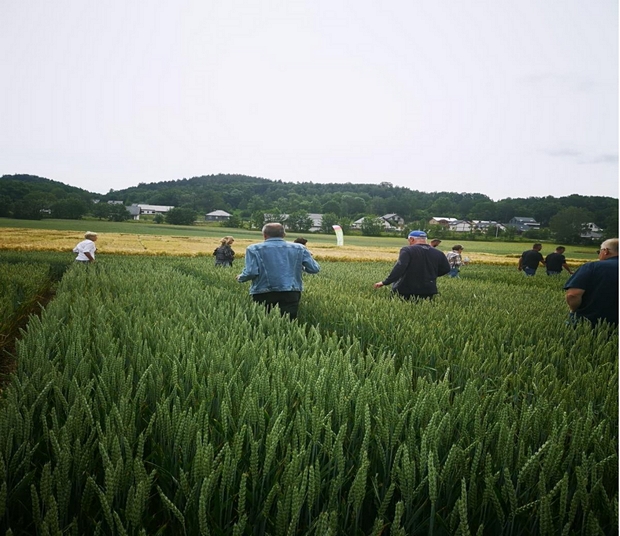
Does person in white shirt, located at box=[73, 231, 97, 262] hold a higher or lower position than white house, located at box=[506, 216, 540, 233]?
lower

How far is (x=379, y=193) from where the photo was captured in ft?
44.1

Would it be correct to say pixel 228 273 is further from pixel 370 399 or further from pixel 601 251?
pixel 370 399

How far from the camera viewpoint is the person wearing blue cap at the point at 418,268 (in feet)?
16.2

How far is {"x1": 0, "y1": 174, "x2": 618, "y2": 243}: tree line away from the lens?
12.9ft

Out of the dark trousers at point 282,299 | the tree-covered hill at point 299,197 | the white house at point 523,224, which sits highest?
the tree-covered hill at point 299,197

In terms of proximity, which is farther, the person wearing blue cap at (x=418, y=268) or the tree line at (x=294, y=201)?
the person wearing blue cap at (x=418, y=268)

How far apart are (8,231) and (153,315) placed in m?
5.15

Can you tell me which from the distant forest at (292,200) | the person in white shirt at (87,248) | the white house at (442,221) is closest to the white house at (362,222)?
the distant forest at (292,200)

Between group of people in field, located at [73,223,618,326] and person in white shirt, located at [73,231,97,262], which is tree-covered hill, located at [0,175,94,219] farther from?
group of people in field, located at [73,223,618,326]

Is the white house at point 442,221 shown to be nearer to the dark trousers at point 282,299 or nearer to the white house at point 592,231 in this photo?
the white house at point 592,231

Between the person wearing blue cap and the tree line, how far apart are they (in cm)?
109

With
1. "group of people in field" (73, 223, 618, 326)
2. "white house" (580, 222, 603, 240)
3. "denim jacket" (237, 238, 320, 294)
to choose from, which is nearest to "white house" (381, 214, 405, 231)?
"group of people in field" (73, 223, 618, 326)

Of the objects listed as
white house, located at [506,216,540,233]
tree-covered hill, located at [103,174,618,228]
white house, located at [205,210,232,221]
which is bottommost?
white house, located at [506,216,540,233]

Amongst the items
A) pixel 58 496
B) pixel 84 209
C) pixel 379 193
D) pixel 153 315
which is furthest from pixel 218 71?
pixel 379 193
